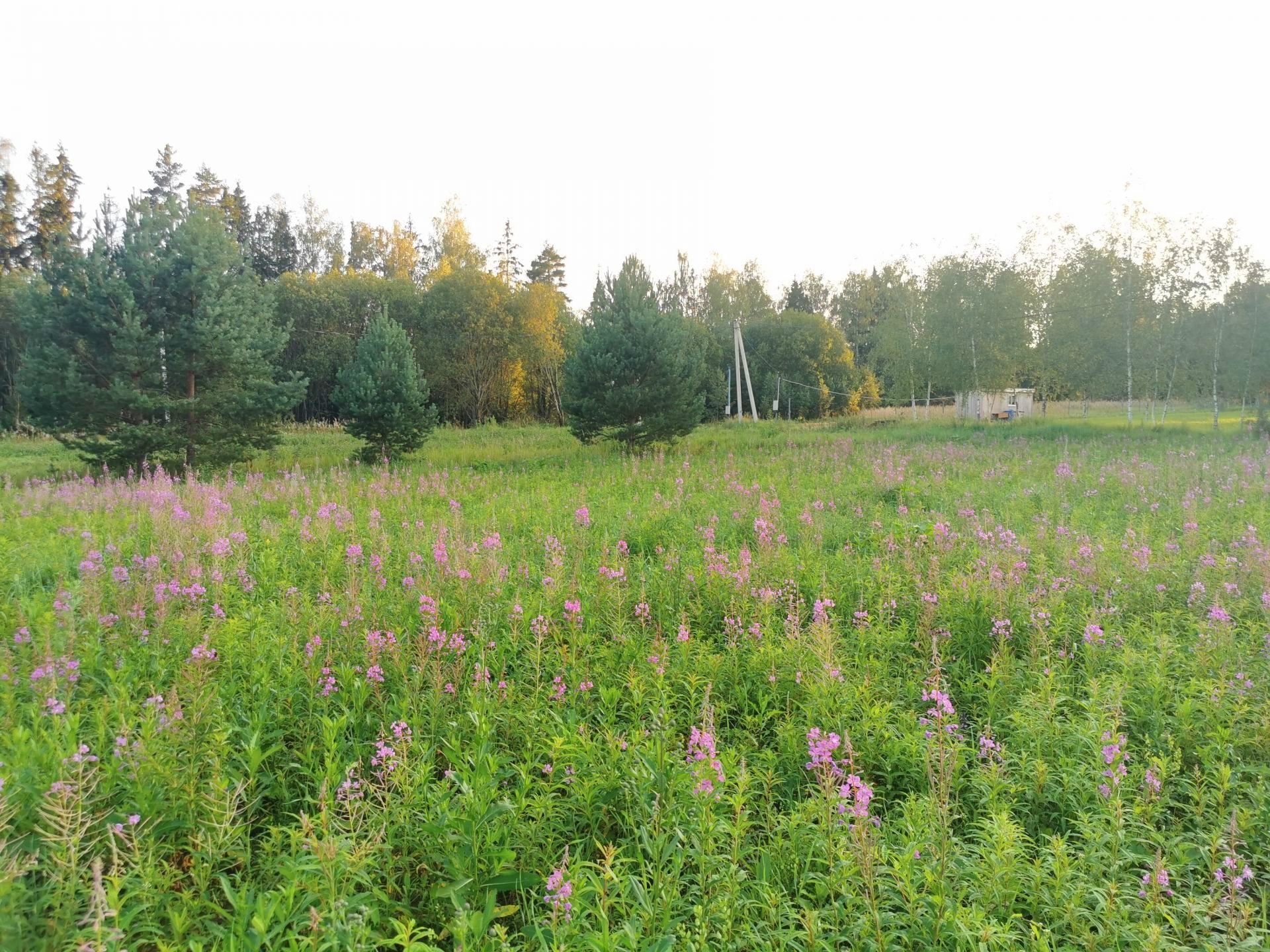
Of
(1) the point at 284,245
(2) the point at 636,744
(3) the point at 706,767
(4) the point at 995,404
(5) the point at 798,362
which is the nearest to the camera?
(3) the point at 706,767

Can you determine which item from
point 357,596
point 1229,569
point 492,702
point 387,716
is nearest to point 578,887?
point 492,702

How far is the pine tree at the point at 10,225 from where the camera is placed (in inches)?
1421

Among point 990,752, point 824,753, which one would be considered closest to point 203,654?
point 824,753

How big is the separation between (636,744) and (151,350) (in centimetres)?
1679

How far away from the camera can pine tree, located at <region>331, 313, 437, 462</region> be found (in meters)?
17.7

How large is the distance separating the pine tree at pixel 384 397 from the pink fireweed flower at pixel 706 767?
1692 centimetres

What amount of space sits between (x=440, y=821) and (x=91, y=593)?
3114 millimetres

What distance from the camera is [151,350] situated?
14.6 m

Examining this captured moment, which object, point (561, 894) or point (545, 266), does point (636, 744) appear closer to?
point (561, 894)

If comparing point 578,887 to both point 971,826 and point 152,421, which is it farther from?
point 152,421

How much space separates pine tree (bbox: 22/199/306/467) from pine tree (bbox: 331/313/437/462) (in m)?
1.90

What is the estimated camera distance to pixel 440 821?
7.39 ft

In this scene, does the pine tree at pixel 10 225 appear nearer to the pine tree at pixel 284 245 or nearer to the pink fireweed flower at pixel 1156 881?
the pine tree at pixel 284 245

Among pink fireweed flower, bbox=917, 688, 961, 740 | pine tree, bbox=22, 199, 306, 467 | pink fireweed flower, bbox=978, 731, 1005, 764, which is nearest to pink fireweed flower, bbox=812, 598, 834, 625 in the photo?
pink fireweed flower, bbox=917, 688, 961, 740
